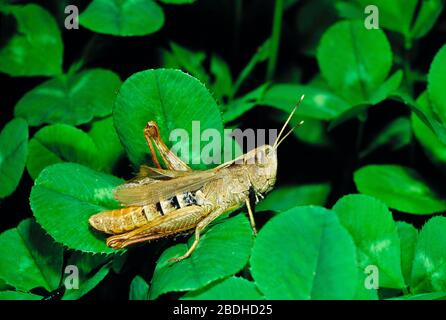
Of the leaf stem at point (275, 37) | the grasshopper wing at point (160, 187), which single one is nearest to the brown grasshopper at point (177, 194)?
the grasshopper wing at point (160, 187)

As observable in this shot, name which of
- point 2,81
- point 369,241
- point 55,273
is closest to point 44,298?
point 55,273

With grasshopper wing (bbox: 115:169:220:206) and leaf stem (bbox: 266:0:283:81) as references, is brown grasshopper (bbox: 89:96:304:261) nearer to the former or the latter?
grasshopper wing (bbox: 115:169:220:206)

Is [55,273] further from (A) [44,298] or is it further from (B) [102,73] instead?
(B) [102,73]

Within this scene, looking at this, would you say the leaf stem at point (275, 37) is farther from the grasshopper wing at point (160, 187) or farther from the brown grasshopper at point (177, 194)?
the grasshopper wing at point (160, 187)

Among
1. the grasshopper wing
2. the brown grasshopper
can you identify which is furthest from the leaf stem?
the grasshopper wing

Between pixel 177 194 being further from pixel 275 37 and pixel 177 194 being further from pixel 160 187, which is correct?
pixel 275 37

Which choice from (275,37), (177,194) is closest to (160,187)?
(177,194)

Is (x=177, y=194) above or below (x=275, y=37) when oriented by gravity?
below

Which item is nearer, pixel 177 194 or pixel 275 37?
pixel 177 194
